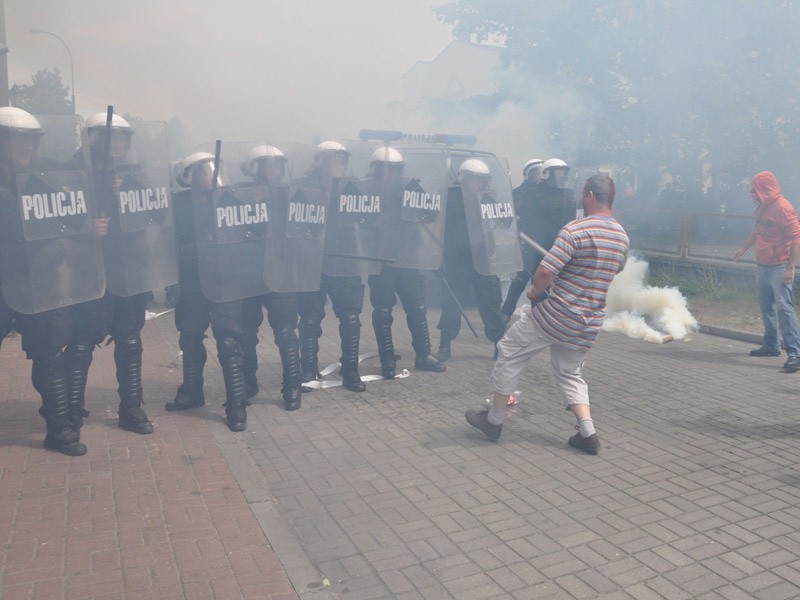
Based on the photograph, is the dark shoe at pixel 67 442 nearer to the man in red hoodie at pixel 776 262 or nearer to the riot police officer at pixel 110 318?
the riot police officer at pixel 110 318

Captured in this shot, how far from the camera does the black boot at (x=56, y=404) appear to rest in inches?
170

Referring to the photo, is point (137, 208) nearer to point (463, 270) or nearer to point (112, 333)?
point (112, 333)

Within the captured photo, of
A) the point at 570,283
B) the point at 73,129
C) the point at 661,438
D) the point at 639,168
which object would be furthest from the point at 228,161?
the point at 639,168

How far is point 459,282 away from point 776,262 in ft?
9.73

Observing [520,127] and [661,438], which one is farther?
[520,127]

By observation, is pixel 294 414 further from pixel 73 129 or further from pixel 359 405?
pixel 73 129

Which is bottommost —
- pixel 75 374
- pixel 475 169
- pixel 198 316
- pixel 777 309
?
pixel 75 374

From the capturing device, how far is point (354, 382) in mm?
6000

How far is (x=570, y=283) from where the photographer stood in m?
4.45

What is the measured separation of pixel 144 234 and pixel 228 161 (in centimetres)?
74

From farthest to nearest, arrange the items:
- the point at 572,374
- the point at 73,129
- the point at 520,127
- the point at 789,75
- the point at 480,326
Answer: the point at 520,127
the point at 789,75
the point at 480,326
the point at 572,374
the point at 73,129

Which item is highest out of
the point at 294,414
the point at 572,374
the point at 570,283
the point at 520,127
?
the point at 520,127

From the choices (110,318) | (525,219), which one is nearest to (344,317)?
(110,318)

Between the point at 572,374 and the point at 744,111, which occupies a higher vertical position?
the point at 744,111
